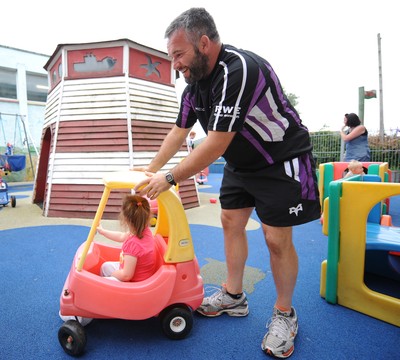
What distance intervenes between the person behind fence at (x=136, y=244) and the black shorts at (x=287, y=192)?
65 centimetres

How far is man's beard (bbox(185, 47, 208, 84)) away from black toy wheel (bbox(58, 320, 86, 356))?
56.6 inches

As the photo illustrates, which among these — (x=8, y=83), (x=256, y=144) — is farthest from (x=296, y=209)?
(x=8, y=83)

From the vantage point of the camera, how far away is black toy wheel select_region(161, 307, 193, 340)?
1610 millimetres

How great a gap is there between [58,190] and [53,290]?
3.23 m

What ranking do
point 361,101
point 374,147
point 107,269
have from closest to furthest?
point 107,269 → point 361,101 → point 374,147

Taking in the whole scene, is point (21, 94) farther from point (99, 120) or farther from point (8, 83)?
point (99, 120)

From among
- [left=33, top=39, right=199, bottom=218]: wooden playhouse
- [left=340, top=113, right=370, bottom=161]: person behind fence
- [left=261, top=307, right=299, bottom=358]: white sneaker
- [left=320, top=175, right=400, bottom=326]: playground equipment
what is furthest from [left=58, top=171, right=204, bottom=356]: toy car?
[left=340, top=113, right=370, bottom=161]: person behind fence

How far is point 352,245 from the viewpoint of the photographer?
1.95 metres

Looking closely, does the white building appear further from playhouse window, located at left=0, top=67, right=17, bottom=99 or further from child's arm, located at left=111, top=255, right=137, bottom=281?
child's arm, located at left=111, top=255, right=137, bottom=281

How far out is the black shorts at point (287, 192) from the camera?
150 cm

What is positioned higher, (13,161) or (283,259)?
(13,161)

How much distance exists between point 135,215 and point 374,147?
1047cm

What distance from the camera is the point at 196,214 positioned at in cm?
514

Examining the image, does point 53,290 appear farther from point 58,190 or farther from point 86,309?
point 58,190
